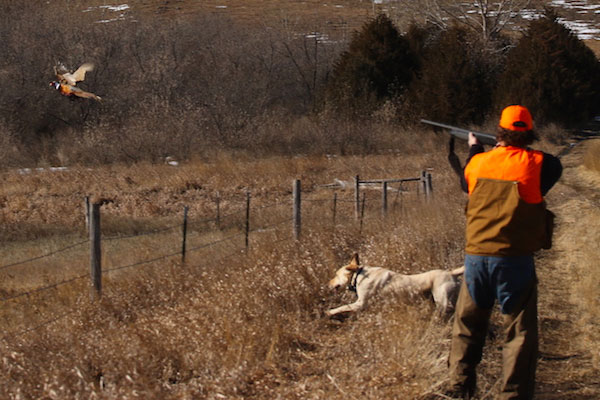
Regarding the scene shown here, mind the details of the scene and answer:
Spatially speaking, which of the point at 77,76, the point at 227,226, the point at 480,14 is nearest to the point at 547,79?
A: the point at 480,14

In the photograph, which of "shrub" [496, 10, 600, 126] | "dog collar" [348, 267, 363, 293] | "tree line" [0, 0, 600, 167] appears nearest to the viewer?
"dog collar" [348, 267, 363, 293]

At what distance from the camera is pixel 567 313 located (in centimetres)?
709

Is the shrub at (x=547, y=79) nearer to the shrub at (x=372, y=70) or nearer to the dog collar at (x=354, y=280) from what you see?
the shrub at (x=372, y=70)

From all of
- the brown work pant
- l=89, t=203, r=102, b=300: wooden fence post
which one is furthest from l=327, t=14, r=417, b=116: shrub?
the brown work pant

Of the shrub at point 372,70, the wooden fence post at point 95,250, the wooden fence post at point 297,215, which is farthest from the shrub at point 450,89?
the wooden fence post at point 95,250

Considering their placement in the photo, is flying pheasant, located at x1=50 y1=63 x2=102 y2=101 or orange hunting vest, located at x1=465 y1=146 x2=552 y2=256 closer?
orange hunting vest, located at x1=465 y1=146 x2=552 y2=256

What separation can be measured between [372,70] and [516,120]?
28.9 metres

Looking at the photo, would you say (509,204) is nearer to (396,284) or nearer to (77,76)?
(396,284)

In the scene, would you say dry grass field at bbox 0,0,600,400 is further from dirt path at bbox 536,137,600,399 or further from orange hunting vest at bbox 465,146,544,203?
orange hunting vest at bbox 465,146,544,203

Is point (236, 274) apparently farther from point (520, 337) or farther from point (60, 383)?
point (520, 337)

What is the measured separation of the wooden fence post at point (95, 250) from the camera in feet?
26.9

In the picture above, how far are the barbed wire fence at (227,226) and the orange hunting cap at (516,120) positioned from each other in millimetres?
4664

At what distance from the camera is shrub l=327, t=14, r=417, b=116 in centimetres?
3219

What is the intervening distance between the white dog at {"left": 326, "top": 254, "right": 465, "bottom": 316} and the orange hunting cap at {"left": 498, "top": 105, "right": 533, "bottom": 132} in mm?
1886
